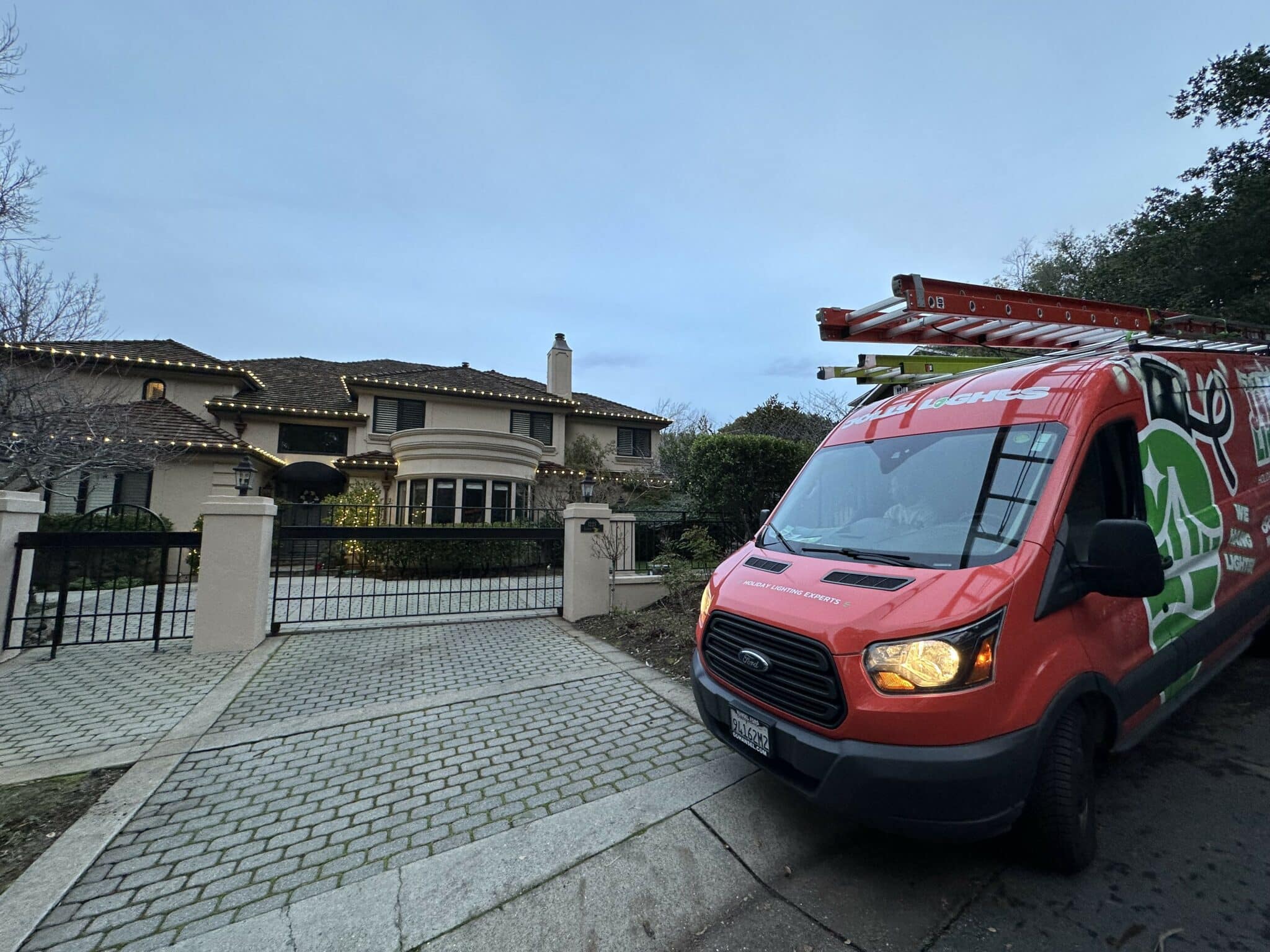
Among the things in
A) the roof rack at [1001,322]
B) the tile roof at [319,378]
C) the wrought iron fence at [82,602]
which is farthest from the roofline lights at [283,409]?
the roof rack at [1001,322]

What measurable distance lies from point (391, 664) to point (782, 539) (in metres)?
4.66

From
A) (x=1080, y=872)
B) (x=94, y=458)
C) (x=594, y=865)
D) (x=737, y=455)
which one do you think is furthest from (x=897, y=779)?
(x=94, y=458)

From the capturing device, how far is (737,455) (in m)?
10.6

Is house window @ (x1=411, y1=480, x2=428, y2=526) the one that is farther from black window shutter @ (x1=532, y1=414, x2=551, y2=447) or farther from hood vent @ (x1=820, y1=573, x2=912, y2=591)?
hood vent @ (x1=820, y1=573, x2=912, y2=591)

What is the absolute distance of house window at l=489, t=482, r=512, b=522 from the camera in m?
16.1

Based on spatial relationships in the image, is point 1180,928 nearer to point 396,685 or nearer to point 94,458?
point 396,685

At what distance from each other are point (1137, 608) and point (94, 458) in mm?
16945

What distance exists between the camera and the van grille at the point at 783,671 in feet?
7.43

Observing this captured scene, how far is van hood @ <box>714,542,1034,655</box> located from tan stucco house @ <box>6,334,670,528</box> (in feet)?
40.5

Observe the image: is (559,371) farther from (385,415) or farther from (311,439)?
(311,439)

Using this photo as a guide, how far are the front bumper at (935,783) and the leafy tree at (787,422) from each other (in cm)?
1608

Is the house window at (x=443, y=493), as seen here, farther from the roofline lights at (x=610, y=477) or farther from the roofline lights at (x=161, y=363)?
the roofline lights at (x=161, y=363)

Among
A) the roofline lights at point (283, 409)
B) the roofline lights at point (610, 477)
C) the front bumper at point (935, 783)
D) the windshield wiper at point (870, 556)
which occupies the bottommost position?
the front bumper at point (935, 783)

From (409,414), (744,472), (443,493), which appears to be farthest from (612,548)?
(409,414)
